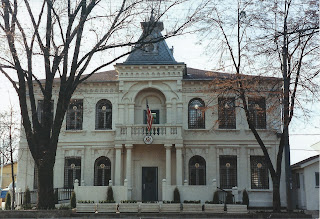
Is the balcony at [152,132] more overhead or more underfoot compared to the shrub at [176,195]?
more overhead

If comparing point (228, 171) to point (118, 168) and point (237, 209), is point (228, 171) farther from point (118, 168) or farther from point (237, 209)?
point (237, 209)

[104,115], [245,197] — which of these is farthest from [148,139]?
[245,197]

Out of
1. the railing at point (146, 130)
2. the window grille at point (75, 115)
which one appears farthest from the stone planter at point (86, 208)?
the window grille at point (75, 115)

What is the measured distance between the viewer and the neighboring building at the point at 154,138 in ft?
97.7

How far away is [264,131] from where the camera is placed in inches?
1199

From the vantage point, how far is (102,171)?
31.2 meters

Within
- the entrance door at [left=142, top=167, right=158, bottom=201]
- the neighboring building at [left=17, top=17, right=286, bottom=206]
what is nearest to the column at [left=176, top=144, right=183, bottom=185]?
the neighboring building at [left=17, top=17, right=286, bottom=206]

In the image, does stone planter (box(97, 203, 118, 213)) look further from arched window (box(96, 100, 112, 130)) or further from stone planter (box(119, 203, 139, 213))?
arched window (box(96, 100, 112, 130))

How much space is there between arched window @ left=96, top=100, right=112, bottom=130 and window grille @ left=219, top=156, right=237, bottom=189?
28.2ft

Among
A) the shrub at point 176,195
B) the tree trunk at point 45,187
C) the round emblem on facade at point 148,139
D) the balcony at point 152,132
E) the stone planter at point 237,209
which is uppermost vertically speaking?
the balcony at point 152,132

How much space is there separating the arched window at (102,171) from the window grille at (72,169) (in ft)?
4.15

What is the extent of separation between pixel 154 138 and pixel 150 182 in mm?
3548

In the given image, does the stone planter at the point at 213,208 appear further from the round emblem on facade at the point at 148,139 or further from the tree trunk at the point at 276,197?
the round emblem on facade at the point at 148,139

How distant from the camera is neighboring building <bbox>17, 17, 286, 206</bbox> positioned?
29766mm
